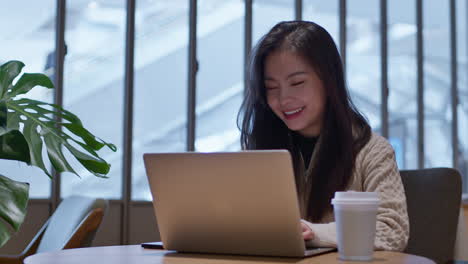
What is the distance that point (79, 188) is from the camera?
13.8 feet

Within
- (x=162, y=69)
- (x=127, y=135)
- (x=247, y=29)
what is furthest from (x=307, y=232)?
(x=247, y=29)

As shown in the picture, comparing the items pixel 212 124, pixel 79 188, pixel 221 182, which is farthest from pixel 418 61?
pixel 221 182

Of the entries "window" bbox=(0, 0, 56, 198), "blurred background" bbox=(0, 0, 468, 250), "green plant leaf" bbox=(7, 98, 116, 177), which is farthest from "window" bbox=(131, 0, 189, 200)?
"green plant leaf" bbox=(7, 98, 116, 177)

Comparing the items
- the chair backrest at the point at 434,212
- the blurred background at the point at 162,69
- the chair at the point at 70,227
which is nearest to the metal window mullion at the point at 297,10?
the blurred background at the point at 162,69

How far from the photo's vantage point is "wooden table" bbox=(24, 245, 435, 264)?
132 centimetres

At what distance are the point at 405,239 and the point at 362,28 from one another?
3.81 meters

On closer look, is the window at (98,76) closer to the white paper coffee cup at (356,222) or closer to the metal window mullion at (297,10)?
the metal window mullion at (297,10)

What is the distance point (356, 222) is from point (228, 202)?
247 millimetres

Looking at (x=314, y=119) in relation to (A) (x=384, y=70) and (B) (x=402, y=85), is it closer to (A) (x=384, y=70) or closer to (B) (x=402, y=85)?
(A) (x=384, y=70)

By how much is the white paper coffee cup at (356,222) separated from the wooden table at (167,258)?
26mm

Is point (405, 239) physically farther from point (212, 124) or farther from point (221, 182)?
point (212, 124)

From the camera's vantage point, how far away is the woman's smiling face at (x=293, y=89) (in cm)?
190

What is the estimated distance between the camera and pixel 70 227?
10.1 feet

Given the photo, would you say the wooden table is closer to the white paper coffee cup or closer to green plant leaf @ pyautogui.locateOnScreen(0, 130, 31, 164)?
the white paper coffee cup
